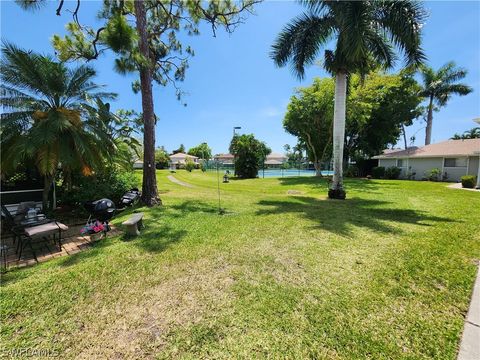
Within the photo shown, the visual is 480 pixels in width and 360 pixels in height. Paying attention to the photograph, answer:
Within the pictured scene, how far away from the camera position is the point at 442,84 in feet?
88.1

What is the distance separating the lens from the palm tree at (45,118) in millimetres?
5977

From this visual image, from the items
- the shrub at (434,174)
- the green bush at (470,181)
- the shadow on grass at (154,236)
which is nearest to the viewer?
the shadow on grass at (154,236)

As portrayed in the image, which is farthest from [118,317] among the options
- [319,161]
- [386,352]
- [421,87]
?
[421,87]

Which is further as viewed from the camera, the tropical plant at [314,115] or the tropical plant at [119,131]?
the tropical plant at [314,115]

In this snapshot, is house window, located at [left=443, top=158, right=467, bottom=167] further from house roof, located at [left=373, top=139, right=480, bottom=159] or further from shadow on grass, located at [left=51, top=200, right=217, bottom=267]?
shadow on grass, located at [left=51, top=200, right=217, bottom=267]

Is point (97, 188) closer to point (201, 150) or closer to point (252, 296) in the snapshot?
point (252, 296)

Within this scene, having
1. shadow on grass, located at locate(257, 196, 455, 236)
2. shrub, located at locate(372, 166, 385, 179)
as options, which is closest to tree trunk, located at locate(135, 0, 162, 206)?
shadow on grass, located at locate(257, 196, 455, 236)

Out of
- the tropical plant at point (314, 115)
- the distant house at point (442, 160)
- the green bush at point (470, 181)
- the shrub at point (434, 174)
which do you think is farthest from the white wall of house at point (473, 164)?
the tropical plant at point (314, 115)

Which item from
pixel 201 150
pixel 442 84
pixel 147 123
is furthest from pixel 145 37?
pixel 201 150

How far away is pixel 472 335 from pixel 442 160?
23.4 metres

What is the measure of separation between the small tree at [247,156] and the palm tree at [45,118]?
66.1 feet

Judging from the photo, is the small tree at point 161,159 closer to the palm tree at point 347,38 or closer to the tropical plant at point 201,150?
the tropical plant at point 201,150

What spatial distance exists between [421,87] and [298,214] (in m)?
31.0

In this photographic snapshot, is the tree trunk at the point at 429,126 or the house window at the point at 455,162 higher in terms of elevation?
the tree trunk at the point at 429,126
